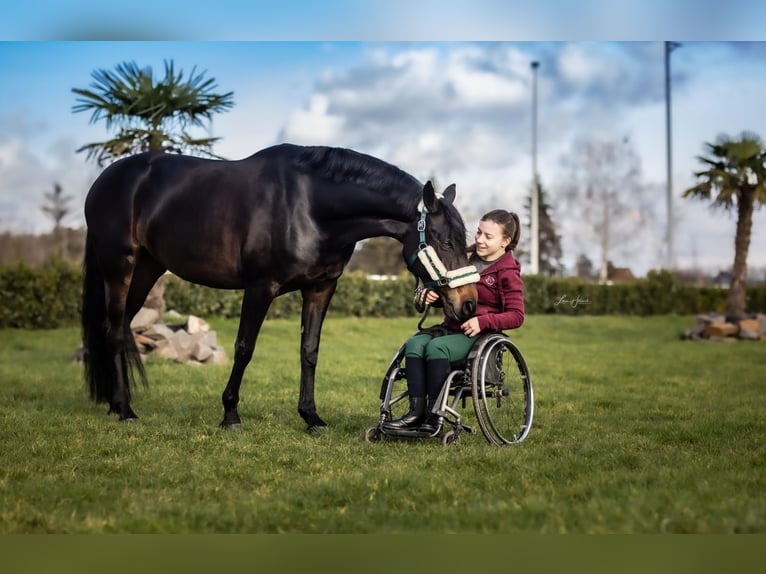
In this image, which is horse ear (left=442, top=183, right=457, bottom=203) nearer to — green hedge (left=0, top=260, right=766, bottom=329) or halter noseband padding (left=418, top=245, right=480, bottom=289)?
halter noseband padding (left=418, top=245, right=480, bottom=289)

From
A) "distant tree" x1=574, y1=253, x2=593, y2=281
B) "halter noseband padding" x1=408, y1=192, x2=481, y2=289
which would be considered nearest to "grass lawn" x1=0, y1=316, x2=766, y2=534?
"halter noseband padding" x1=408, y1=192, x2=481, y2=289

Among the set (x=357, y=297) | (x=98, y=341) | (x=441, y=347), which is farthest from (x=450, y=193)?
(x=357, y=297)

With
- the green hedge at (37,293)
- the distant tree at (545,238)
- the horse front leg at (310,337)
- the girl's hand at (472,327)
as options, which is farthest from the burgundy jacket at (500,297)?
the distant tree at (545,238)

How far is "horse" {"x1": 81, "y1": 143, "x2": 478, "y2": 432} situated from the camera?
4.65 meters

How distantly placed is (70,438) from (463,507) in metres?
2.87

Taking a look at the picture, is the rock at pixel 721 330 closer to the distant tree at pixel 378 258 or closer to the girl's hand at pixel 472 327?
the girl's hand at pixel 472 327

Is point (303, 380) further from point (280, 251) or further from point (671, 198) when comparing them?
point (671, 198)

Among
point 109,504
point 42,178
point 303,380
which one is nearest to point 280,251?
point 303,380

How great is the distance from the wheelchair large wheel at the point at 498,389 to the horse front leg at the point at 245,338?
1528mm

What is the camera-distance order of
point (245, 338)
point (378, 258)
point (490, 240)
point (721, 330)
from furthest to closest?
1. point (378, 258)
2. point (721, 330)
3. point (245, 338)
4. point (490, 240)

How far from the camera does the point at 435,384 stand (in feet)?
14.7

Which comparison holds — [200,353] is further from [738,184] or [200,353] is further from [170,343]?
[738,184]

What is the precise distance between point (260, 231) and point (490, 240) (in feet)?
5.05

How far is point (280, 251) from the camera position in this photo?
16.7 feet
